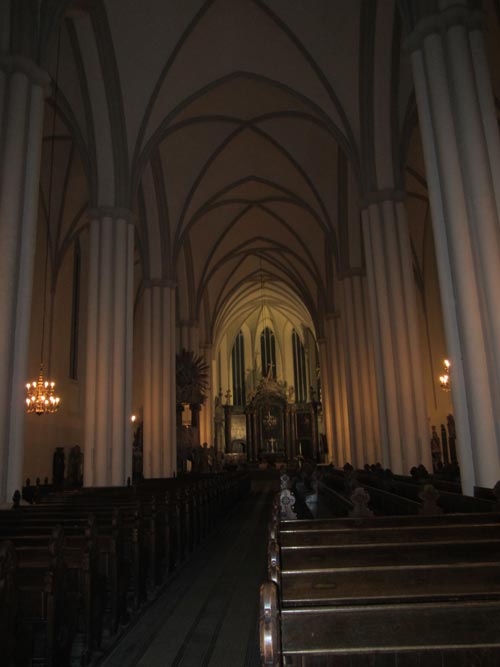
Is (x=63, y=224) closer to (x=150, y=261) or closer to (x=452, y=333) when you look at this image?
(x=150, y=261)

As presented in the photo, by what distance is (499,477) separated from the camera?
610 centimetres

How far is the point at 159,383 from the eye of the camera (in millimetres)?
16906

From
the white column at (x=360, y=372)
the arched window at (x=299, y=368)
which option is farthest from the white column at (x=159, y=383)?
the arched window at (x=299, y=368)

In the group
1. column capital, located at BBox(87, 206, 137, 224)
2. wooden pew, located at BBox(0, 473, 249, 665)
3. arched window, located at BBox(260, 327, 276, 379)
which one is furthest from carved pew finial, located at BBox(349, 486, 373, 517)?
arched window, located at BBox(260, 327, 276, 379)

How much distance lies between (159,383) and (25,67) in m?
10.5

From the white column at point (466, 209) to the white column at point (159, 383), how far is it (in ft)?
36.5

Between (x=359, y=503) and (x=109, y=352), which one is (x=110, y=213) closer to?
(x=109, y=352)

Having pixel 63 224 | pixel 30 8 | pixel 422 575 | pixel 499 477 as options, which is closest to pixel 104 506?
pixel 499 477

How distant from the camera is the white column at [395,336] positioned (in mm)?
10477

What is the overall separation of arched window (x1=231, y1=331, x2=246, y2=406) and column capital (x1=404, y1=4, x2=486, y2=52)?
36.5 metres

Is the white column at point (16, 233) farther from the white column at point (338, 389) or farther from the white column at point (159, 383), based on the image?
the white column at point (338, 389)

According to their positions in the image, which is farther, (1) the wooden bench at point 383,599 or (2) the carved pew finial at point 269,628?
(1) the wooden bench at point 383,599

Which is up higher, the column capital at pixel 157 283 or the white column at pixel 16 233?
the column capital at pixel 157 283

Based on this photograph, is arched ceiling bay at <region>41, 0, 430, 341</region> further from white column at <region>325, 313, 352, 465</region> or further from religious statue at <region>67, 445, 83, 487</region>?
religious statue at <region>67, 445, 83, 487</region>
